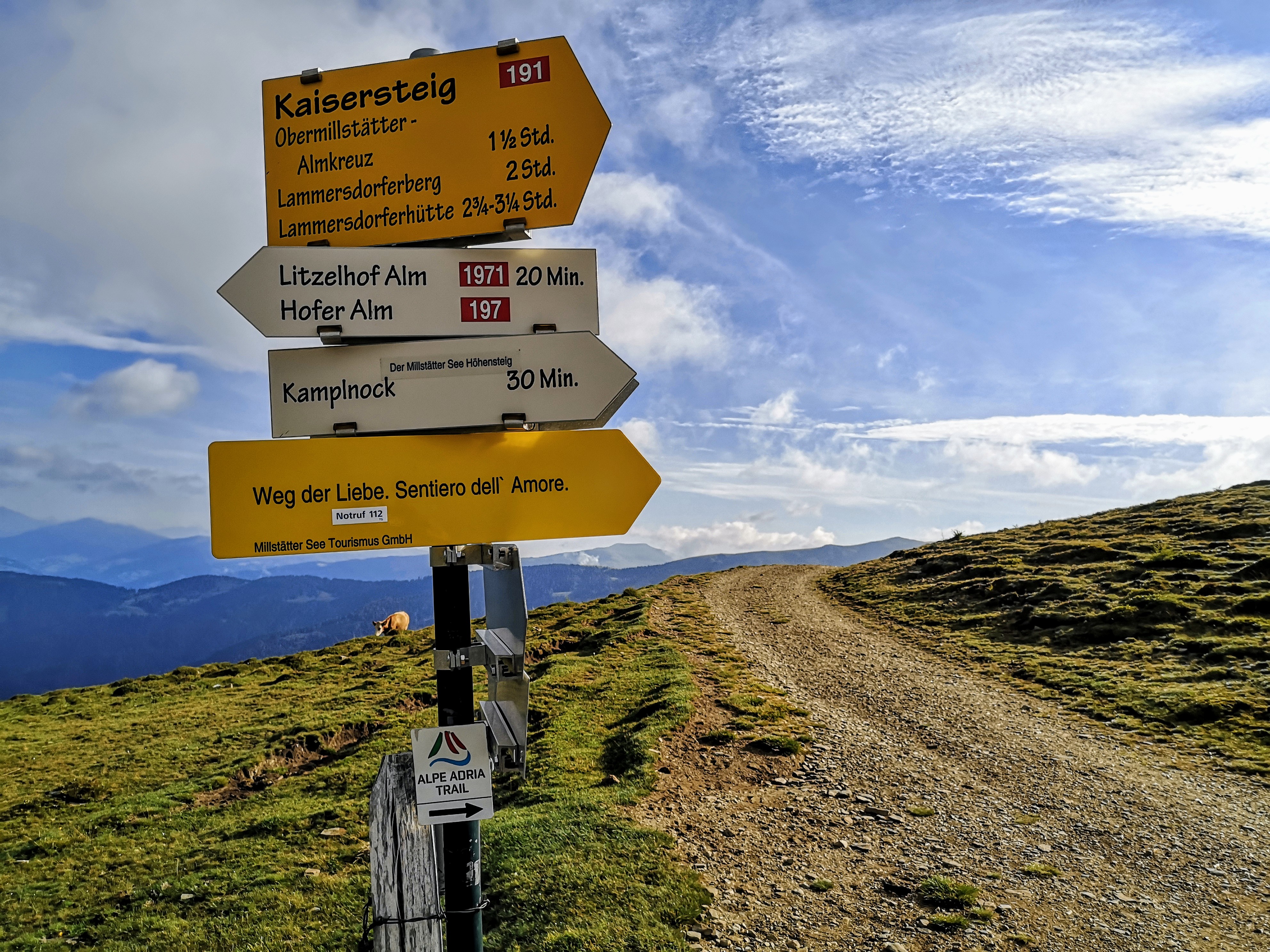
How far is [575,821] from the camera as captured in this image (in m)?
10.2

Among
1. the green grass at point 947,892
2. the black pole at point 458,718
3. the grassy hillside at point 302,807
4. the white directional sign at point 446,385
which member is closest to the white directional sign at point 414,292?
the white directional sign at point 446,385

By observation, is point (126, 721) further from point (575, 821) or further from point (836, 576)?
point (836, 576)

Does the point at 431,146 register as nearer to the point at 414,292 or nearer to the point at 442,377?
the point at 414,292

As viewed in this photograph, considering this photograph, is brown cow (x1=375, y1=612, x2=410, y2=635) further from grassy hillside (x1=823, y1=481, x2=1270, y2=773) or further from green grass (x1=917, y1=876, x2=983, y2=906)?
green grass (x1=917, y1=876, x2=983, y2=906)

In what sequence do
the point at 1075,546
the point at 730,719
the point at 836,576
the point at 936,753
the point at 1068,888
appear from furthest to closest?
the point at 836,576 → the point at 1075,546 → the point at 730,719 → the point at 936,753 → the point at 1068,888

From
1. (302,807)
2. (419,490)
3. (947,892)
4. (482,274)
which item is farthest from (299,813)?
(482,274)

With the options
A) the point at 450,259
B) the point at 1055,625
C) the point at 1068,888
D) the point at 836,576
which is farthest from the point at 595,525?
the point at 836,576

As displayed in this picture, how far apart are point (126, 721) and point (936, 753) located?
2443 cm

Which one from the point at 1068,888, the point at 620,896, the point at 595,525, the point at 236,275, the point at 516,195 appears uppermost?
the point at 516,195

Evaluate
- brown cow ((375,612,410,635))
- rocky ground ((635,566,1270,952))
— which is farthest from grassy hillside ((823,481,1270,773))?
brown cow ((375,612,410,635))

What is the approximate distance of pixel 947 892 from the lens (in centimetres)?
827

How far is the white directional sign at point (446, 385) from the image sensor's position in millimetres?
3613

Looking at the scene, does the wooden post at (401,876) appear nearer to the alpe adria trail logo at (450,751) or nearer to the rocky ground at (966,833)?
the alpe adria trail logo at (450,751)

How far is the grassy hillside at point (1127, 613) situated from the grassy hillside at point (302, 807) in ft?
27.8
